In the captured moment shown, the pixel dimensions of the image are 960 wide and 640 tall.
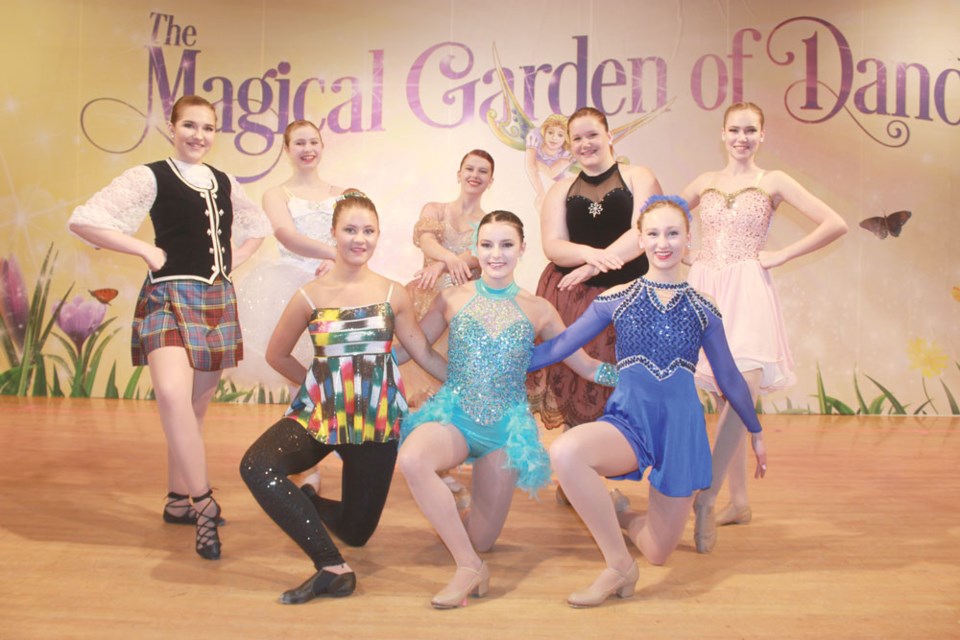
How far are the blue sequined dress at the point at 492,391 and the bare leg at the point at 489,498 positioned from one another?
32 millimetres

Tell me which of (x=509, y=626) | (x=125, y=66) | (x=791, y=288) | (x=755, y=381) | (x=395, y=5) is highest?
(x=395, y=5)

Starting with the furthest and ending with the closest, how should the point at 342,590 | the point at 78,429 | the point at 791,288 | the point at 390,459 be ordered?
the point at 791,288
the point at 78,429
the point at 390,459
the point at 342,590

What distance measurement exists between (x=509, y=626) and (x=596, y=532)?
378 mm

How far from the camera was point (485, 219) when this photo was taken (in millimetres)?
2688

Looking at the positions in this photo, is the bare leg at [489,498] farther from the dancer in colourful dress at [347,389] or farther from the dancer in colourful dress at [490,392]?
the dancer in colourful dress at [347,389]

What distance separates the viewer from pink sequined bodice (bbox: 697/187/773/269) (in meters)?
3.14

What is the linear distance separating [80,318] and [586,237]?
4.90 metres

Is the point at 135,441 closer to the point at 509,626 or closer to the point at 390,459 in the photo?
the point at 390,459

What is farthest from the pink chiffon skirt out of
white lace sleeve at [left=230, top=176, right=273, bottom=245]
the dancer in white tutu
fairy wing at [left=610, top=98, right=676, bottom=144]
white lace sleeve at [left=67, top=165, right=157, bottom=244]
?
Result: fairy wing at [left=610, top=98, right=676, bottom=144]

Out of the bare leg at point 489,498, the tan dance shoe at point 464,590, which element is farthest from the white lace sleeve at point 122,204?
the tan dance shoe at point 464,590

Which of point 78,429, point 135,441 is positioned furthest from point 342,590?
point 78,429

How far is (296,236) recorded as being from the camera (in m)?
3.54

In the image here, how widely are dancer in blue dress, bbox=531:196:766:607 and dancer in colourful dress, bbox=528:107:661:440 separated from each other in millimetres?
462

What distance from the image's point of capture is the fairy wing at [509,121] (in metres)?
6.54
